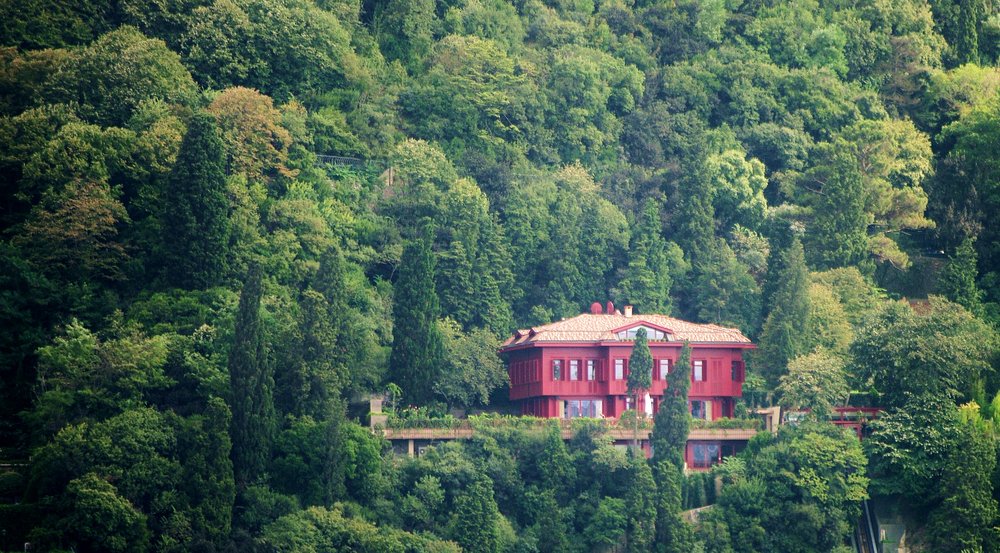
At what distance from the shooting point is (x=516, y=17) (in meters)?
127

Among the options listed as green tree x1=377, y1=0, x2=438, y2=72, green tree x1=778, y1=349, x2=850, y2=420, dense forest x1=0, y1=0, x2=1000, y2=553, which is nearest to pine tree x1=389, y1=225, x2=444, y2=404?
dense forest x1=0, y1=0, x2=1000, y2=553

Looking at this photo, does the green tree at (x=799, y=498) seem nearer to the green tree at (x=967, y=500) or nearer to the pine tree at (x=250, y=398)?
the green tree at (x=967, y=500)

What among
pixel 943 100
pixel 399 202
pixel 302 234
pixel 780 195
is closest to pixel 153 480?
pixel 302 234

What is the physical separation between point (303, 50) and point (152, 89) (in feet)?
31.9

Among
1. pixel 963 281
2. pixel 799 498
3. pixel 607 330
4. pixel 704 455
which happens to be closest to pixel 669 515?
pixel 799 498

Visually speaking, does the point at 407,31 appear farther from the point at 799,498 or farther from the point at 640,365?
the point at 799,498

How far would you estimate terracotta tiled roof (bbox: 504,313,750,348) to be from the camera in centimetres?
10669

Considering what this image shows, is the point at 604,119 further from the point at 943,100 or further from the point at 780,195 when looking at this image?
the point at 943,100

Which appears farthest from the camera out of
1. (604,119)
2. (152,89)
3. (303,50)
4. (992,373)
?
(604,119)

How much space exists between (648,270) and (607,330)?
29.5ft

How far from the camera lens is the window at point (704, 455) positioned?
103500mm

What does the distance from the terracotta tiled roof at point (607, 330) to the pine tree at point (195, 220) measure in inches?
588

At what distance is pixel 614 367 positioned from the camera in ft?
348

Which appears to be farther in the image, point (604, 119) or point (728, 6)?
point (728, 6)
